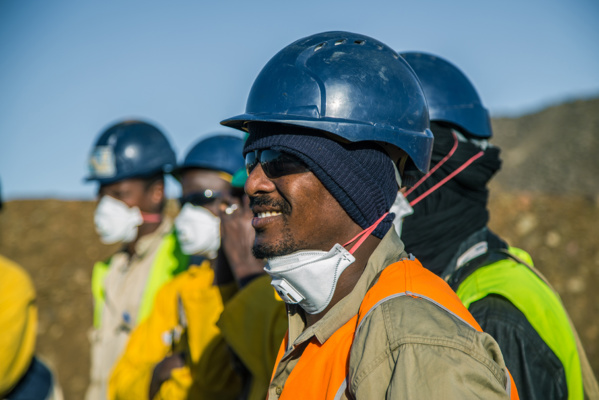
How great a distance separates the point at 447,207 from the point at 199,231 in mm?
2131

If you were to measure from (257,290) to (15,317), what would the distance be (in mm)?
2301

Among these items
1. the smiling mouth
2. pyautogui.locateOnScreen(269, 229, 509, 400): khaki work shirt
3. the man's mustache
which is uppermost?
the man's mustache

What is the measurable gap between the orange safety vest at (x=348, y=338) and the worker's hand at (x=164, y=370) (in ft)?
6.15

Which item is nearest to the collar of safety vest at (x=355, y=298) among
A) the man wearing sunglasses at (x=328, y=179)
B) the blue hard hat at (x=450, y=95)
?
the man wearing sunglasses at (x=328, y=179)

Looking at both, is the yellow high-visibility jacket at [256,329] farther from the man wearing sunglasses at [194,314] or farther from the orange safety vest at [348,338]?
the orange safety vest at [348,338]

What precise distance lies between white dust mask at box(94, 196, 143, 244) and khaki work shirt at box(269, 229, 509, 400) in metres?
4.36

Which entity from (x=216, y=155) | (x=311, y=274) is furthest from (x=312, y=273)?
(x=216, y=155)

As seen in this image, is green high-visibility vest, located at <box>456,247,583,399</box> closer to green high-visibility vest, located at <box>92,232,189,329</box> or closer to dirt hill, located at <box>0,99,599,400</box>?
green high-visibility vest, located at <box>92,232,189,329</box>

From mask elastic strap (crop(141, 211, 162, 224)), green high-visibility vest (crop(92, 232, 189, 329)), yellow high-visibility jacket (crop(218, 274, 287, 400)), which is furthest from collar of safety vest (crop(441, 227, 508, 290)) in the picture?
mask elastic strap (crop(141, 211, 162, 224))

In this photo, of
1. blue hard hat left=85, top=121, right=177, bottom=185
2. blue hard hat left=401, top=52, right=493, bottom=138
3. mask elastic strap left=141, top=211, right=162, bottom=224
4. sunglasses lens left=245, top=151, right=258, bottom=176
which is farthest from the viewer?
blue hard hat left=85, top=121, right=177, bottom=185

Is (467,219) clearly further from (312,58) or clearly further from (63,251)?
(63,251)

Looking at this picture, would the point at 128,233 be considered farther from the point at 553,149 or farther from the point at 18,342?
the point at 553,149

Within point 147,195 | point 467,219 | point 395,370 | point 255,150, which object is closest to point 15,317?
point 147,195

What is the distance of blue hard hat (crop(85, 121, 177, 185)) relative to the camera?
19.8 feet
